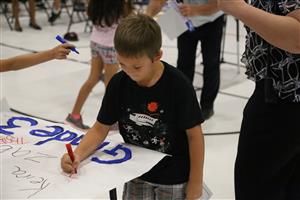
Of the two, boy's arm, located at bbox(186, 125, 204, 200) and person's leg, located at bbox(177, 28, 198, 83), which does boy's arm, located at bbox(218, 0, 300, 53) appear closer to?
boy's arm, located at bbox(186, 125, 204, 200)

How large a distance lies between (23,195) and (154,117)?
1.52 feet

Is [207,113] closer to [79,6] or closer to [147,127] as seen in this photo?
[147,127]

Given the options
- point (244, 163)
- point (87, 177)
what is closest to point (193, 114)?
point (244, 163)

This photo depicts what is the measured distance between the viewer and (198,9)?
3090 mm

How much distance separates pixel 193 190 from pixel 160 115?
0.87ft

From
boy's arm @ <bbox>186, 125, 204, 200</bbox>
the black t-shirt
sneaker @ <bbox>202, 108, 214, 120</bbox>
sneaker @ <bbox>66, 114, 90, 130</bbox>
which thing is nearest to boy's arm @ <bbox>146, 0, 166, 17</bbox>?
sneaker @ <bbox>202, 108, 214, 120</bbox>

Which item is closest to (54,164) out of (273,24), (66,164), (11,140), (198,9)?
(66,164)

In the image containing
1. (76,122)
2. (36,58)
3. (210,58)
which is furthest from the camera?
(210,58)

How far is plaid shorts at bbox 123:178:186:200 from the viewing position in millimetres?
1548

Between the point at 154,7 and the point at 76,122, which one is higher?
the point at 154,7

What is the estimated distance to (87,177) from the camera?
1376 mm

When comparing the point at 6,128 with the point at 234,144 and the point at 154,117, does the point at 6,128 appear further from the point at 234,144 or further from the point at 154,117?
the point at 234,144

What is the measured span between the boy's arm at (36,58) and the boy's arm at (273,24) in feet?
2.18

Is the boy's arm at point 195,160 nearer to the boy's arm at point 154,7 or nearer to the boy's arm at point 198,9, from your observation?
Result: the boy's arm at point 198,9
